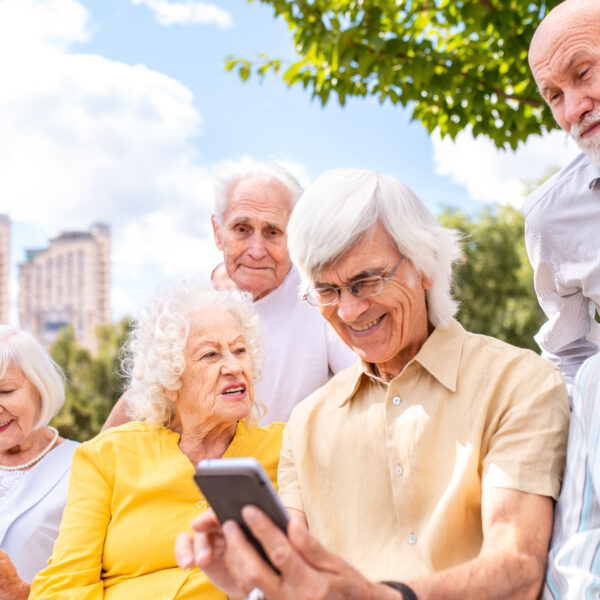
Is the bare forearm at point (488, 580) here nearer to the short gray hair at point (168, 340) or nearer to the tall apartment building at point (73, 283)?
the short gray hair at point (168, 340)

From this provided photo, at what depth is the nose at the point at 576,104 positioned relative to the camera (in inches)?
102

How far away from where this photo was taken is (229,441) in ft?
9.81

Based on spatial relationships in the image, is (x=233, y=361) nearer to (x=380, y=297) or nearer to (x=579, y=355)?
(x=380, y=297)

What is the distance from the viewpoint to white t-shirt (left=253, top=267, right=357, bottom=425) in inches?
140

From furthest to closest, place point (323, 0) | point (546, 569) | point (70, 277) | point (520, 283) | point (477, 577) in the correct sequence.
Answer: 1. point (70, 277)
2. point (520, 283)
3. point (323, 0)
4. point (546, 569)
5. point (477, 577)

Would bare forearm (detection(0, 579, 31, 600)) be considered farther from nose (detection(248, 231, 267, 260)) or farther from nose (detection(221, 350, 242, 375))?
nose (detection(248, 231, 267, 260))

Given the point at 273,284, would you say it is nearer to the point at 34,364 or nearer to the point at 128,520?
the point at 34,364

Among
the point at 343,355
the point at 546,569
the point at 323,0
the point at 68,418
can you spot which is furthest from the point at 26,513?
the point at 68,418

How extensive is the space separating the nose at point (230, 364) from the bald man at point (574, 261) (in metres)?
1.21

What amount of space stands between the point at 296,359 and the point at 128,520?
3.82 feet

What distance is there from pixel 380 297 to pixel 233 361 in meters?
0.96

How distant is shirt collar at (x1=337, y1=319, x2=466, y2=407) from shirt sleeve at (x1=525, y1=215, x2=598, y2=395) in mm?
842

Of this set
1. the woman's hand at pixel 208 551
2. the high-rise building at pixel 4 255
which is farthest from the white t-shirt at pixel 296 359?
the high-rise building at pixel 4 255

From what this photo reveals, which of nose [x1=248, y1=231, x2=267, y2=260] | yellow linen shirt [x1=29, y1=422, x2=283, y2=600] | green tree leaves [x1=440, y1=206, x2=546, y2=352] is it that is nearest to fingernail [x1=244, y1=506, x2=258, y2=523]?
yellow linen shirt [x1=29, y1=422, x2=283, y2=600]
